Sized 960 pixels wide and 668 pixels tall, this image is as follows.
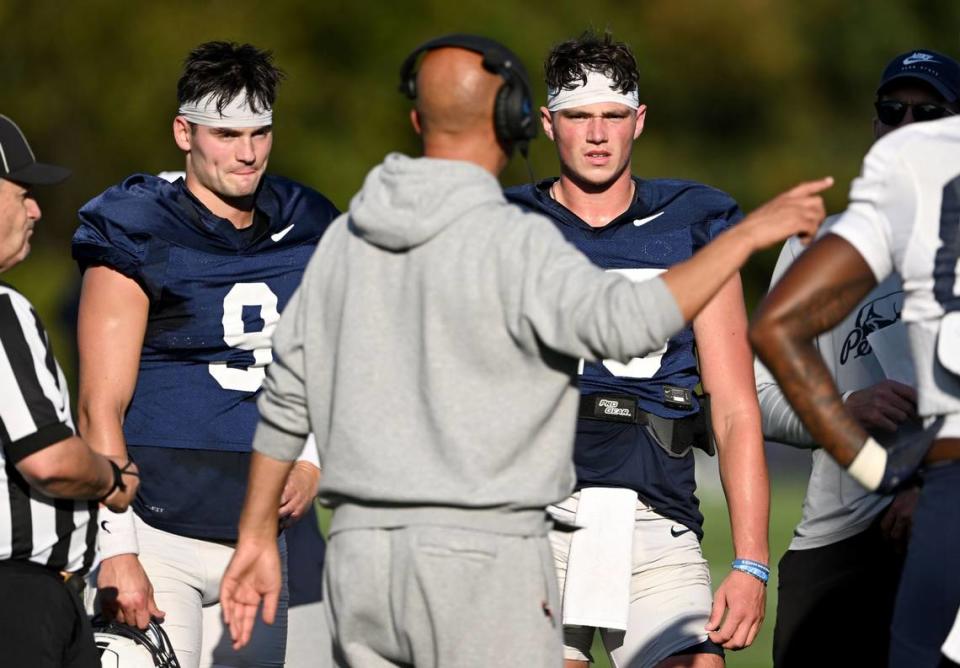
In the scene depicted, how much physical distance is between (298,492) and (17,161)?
4.78 feet

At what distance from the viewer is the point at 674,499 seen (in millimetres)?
5309

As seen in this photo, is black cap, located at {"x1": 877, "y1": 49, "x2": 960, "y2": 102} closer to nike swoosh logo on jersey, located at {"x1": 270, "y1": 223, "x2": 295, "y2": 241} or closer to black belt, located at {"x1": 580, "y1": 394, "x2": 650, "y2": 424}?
black belt, located at {"x1": 580, "y1": 394, "x2": 650, "y2": 424}

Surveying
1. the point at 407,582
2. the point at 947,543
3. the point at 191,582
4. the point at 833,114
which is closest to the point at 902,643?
the point at 947,543

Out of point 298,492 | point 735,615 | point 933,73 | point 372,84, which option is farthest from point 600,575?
point 372,84

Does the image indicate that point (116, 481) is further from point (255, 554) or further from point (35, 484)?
point (255, 554)

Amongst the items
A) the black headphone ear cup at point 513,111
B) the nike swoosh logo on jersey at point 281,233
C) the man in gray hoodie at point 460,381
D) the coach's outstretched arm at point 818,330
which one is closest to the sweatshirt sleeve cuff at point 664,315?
the man in gray hoodie at point 460,381

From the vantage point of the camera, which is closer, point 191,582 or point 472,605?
point 472,605

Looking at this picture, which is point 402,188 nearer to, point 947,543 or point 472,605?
point 472,605

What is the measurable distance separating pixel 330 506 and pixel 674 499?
1520 mm

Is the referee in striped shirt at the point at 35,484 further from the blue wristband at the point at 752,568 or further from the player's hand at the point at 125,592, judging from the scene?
the blue wristband at the point at 752,568

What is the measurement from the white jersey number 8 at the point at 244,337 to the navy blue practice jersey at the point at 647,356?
87cm

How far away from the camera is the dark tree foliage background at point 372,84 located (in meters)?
24.1

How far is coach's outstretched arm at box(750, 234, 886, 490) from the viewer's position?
3.67m

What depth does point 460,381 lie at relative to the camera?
3.80m
